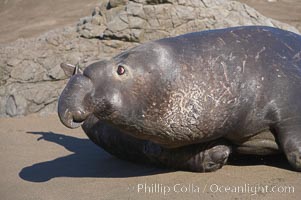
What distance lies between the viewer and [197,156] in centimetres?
485

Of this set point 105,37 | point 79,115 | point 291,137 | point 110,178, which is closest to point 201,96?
point 291,137

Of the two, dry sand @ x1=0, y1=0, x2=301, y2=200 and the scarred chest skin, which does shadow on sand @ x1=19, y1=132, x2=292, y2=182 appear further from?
the scarred chest skin

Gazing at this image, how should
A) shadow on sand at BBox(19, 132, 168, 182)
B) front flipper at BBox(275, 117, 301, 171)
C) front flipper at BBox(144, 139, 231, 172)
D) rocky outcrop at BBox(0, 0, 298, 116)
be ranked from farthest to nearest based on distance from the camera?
rocky outcrop at BBox(0, 0, 298, 116), shadow on sand at BBox(19, 132, 168, 182), front flipper at BBox(144, 139, 231, 172), front flipper at BBox(275, 117, 301, 171)

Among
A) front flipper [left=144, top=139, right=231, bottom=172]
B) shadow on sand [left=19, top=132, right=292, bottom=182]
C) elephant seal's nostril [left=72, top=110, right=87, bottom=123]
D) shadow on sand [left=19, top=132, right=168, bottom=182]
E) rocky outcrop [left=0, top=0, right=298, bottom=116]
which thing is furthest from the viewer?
rocky outcrop [left=0, top=0, right=298, bottom=116]

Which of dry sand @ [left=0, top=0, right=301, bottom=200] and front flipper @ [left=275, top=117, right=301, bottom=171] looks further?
front flipper @ [left=275, top=117, right=301, bottom=171]

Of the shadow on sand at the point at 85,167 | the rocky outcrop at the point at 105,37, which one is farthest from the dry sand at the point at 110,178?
the rocky outcrop at the point at 105,37

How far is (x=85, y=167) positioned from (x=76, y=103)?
4.84ft

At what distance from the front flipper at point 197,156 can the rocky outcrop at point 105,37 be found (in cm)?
406

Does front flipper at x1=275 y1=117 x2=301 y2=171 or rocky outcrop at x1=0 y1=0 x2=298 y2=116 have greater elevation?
front flipper at x1=275 y1=117 x2=301 y2=171

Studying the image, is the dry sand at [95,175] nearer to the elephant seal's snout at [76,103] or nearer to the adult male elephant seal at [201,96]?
the adult male elephant seal at [201,96]

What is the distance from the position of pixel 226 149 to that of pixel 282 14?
12.6 m

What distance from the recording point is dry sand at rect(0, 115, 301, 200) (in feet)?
14.5

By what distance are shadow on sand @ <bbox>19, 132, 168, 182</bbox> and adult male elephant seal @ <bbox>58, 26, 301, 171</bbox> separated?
1.19ft

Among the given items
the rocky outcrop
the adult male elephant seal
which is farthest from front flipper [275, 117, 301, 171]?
the rocky outcrop
